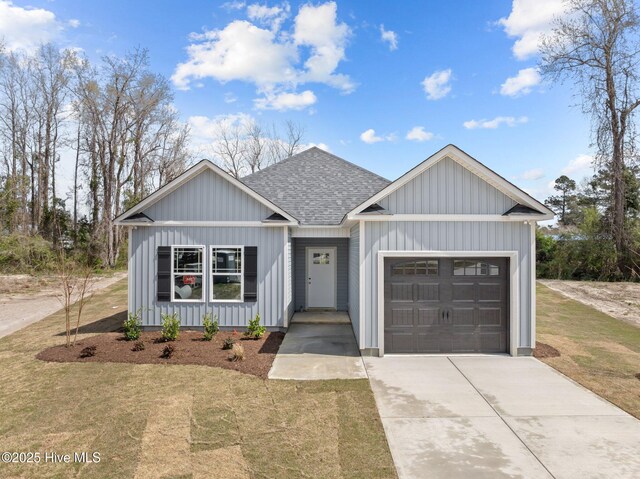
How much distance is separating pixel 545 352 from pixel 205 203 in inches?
371

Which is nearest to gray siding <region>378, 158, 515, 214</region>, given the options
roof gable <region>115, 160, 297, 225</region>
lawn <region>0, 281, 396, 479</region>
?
roof gable <region>115, 160, 297, 225</region>

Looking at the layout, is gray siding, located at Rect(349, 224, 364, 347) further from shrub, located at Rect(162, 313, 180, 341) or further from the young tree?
the young tree

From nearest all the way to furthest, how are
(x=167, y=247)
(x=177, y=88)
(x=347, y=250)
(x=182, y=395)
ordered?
(x=182, y=395) < (x=167, y=247) < (x=347, y=250) < (x=177, y=88)

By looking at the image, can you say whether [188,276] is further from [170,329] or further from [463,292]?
[463,292]

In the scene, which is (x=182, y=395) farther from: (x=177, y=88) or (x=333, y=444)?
(x=177, y=88)

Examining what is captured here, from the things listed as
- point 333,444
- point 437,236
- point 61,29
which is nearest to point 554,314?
point 437,236

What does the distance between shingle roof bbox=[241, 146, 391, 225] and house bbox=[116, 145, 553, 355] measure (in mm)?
69

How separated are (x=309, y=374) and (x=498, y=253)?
497 cm

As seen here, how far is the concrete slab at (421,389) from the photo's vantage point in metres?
5.50

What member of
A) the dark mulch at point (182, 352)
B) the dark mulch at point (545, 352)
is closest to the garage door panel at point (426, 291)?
the dark mulch at point (545, 352)

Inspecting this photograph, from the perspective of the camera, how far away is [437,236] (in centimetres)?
824

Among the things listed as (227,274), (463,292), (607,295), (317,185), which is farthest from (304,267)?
(607,295)

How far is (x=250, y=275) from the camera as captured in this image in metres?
10.2

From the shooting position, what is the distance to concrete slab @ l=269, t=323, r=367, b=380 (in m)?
7.10
